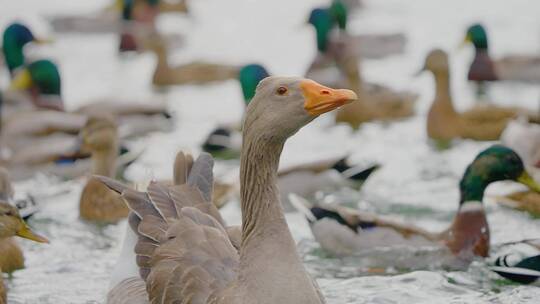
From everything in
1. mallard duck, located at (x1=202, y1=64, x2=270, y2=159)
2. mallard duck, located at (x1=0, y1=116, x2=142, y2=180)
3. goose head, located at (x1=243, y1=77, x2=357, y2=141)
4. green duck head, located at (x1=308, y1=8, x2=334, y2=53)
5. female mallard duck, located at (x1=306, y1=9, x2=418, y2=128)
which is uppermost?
goose head, located at (x1=243, y1=77, x2=357, y2=141)

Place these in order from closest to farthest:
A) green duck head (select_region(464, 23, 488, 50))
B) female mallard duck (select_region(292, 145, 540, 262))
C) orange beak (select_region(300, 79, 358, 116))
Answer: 1. orange beak (select_region(300, 79, 358, 116))
2. female mallard duck (select_region(292, 145, 540, 262))
3. green duck head (select_region(464, 23, 488, 50))

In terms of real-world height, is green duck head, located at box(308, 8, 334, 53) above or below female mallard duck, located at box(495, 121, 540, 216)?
above

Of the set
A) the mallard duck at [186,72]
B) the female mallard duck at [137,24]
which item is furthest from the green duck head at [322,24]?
the female mallard duck at [137,24]

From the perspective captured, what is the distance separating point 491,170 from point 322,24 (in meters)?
7.95

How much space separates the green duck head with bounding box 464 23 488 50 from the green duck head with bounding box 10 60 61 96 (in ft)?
16.7

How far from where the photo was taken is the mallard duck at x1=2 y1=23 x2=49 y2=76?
1505 cm

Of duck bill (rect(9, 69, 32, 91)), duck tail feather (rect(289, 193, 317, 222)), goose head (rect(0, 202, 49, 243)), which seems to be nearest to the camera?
goose head (rect(0, 202, 49, 243))

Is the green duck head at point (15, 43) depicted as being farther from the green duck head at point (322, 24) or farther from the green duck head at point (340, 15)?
the green duck head at point (340, 15)

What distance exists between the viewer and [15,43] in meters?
15.1

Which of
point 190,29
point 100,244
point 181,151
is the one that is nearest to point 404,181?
point 100,244

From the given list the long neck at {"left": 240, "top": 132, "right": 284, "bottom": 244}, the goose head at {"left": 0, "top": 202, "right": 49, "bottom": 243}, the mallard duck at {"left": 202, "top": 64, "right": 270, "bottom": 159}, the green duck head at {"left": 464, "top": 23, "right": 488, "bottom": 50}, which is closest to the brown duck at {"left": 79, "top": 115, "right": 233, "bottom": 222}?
the mallard duck at {"left": 202, "top": 64, "right": 270, "bottom": 159}

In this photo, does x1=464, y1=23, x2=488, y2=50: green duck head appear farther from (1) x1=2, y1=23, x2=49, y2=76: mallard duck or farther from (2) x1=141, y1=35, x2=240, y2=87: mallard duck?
(1) x1=2, y1=23, x2=49, y2=76: mallard duck

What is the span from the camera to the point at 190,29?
20.7 meters

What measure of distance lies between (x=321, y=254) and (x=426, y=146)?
12.1 feet
